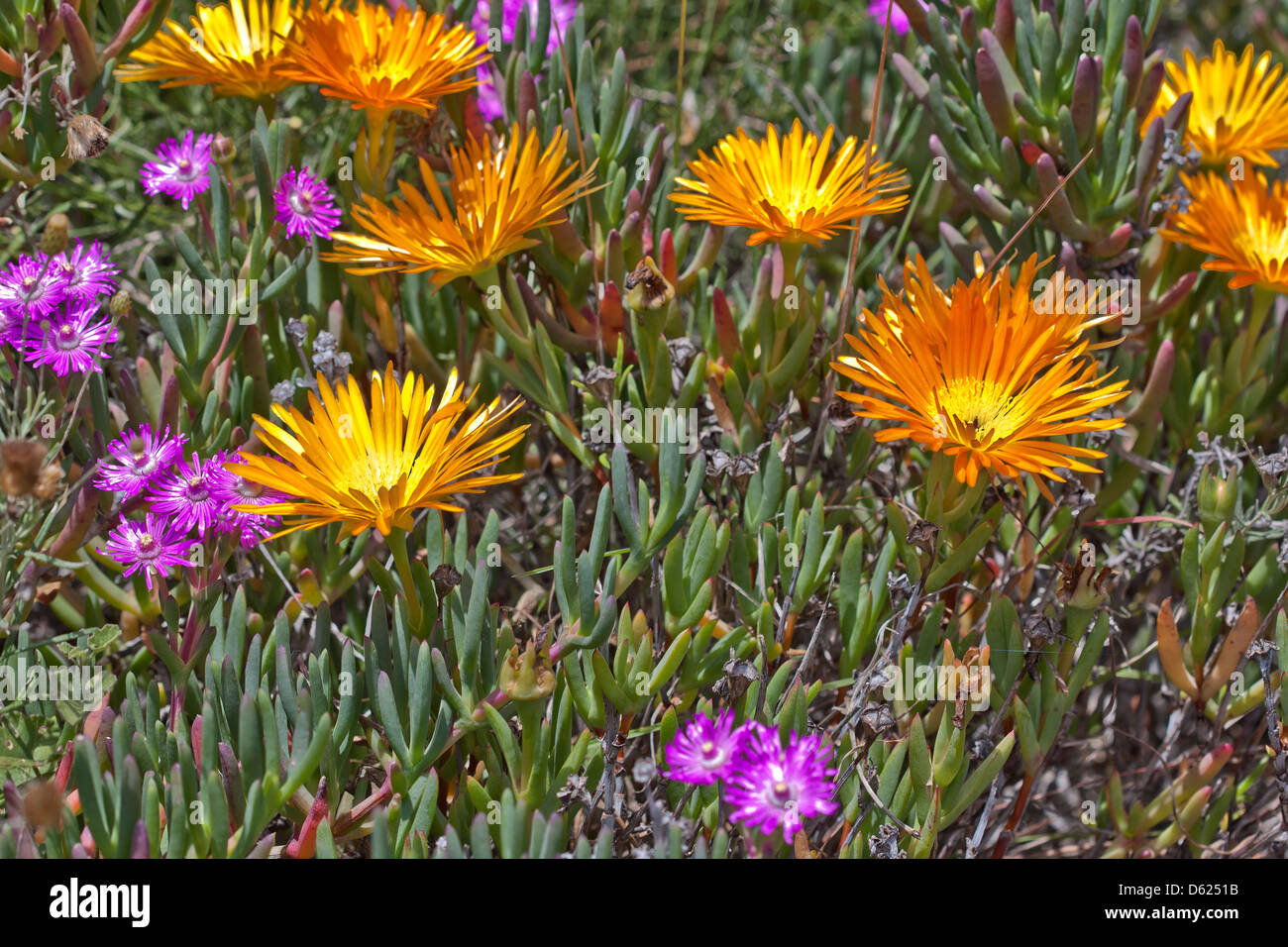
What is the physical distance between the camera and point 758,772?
931mm

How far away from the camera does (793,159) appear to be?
1.34 metres

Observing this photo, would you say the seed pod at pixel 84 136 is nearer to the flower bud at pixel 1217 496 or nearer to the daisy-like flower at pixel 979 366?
the daisy-like flower at pixel 979 366

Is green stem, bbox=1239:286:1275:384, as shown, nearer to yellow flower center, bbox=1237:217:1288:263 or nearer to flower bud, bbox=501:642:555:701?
yellow flower center, bbox=1237:217:1288:263

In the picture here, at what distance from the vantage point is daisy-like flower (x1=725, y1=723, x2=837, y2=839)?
90cm

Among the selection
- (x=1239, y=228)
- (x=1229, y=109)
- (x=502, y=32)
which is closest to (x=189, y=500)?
(x=502, y=32)

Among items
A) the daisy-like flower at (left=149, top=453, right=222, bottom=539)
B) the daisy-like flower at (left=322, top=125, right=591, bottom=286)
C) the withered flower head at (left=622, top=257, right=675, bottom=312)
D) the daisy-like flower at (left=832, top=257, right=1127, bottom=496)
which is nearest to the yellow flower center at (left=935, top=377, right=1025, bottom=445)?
the daisy-like flower at (left=832, top=257, right=1127, bottom=496)

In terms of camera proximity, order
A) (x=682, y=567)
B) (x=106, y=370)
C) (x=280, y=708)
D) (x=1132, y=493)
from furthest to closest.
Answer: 1. (x=1132, y=493)
2. (x=106, y=370)
3. (x=682, y=567)
4. (x=280, y=708)

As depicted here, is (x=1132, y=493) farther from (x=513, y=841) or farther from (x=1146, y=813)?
(x=513, y=841)

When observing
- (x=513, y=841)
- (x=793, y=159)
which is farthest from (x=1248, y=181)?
(x=513, y=841)

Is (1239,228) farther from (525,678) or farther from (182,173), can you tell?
(182,173)

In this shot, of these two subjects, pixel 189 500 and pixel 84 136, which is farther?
pixel 84 136

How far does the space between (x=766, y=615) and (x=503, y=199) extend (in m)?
0.54

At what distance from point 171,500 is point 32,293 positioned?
0.99ft

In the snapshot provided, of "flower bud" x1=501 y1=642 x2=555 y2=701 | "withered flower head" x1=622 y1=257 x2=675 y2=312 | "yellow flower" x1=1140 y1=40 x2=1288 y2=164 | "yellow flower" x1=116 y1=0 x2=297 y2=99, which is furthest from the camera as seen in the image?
"yellow flower" x1=1140 y1=40 x2=1288 y2=164
